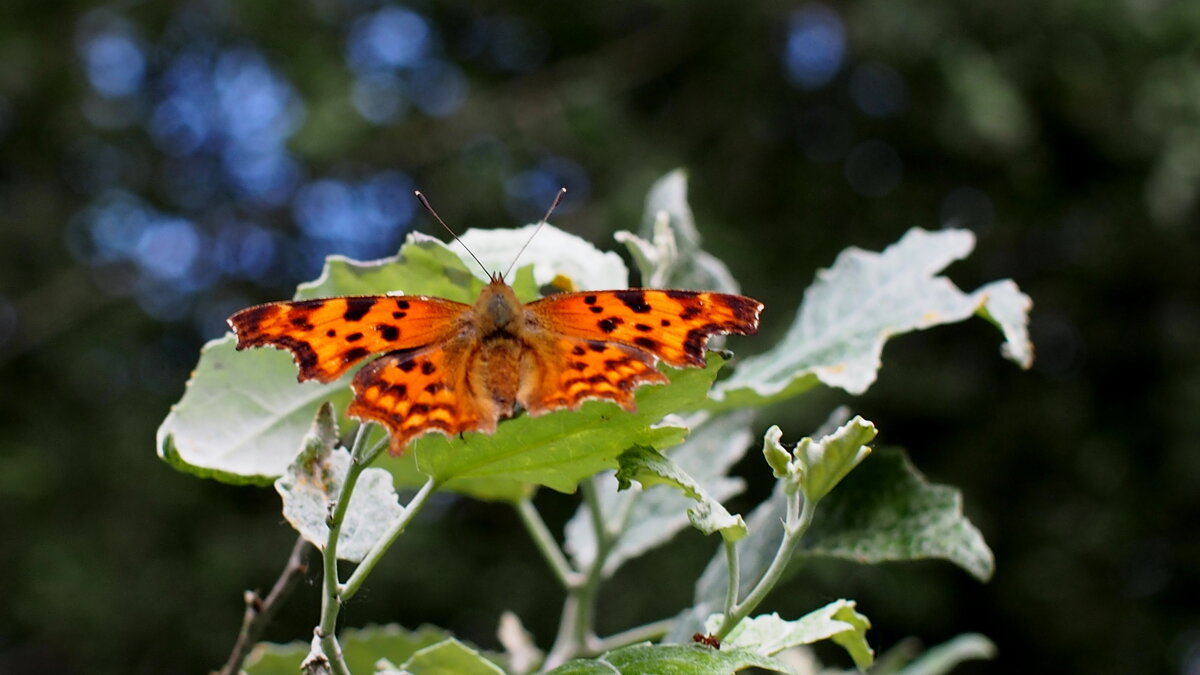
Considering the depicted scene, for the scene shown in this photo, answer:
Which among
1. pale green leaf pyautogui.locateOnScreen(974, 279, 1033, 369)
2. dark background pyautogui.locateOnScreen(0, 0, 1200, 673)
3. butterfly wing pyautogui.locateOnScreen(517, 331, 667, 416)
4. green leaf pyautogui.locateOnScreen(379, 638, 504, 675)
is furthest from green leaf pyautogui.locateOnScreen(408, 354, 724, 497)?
dark background pyautogui.locateOnScreen(0, 0, 1200, 673)

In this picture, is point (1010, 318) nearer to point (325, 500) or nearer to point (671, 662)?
point (671, 662)

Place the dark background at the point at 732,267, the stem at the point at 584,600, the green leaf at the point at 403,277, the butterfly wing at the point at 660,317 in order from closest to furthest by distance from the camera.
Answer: the butterfly wing at the point at 660,317, the green leaf at the point at 403,277, the stem at the point at 584,600, the dark background at the point at 732,267

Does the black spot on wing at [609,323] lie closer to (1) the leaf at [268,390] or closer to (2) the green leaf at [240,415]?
(1) the leaf at [268,390]

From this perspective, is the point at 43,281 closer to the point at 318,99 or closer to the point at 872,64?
the point at 318,99

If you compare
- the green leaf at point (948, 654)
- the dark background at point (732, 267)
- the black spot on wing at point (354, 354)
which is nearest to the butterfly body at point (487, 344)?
the black spot on wing at point (354, 354)

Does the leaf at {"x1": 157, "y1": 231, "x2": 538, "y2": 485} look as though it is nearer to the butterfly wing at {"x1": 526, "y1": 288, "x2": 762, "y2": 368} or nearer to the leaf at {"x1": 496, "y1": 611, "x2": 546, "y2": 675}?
the butterfly wing at {"x1": 526, "y1": 288, "x2": 762, "y2": 368}

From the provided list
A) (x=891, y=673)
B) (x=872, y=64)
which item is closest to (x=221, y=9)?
(x=872, y=64)
